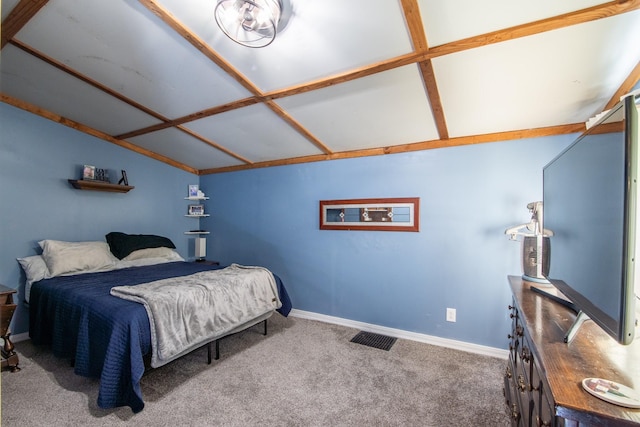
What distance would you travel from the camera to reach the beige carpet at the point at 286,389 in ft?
5.90

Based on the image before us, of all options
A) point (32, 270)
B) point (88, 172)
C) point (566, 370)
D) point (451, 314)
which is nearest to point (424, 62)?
point (566, 370)

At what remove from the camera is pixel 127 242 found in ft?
11.6

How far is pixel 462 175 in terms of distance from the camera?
2.79 metres

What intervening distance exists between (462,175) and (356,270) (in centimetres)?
153

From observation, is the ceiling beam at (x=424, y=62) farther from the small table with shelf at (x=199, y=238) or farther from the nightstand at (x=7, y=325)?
the small table with shelf at (x=199, y=238)

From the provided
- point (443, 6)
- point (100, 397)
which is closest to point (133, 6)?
point (443, 6)

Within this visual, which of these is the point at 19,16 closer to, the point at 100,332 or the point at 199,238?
the point at 100,332

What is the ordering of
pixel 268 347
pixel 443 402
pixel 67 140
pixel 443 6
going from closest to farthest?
pixel 443 6
pixel 443 402
pixel 268 347
pixel 67 140

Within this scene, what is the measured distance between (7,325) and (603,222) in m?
3.63

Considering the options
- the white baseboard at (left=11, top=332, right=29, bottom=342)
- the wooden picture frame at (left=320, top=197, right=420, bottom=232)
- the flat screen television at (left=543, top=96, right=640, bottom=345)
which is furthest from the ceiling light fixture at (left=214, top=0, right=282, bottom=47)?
the white baseboard at (left=11, top=332, right=29, bottom=342)

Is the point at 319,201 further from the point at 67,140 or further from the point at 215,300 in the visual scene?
the point at 67,140

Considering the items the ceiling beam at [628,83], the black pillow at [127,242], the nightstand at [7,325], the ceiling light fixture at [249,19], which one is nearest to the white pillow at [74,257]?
the black pillow at [127,242]

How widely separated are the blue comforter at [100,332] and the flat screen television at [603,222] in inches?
89.2

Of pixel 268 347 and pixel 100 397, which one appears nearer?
pixel 100 397
